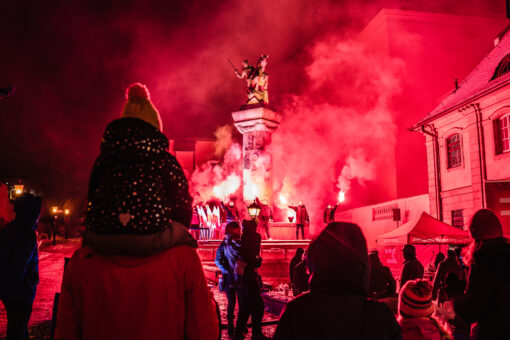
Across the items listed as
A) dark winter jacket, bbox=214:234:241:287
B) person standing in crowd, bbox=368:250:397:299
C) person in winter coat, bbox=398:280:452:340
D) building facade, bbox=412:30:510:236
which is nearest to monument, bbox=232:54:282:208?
building facade, bbox=412:30:510:236

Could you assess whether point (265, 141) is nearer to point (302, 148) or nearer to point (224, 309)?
point (302, 148)

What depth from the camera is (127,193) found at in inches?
81.6

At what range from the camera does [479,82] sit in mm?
20203

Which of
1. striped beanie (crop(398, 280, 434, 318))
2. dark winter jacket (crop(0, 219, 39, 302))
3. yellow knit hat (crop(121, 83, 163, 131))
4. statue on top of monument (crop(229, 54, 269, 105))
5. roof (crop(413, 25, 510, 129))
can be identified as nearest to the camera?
yellow knit hat (crop(121, 83, 163, 131))

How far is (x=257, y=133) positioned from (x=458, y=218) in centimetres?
1439

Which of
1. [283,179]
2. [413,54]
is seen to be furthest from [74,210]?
[413,54]

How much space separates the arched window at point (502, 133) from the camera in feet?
58.2

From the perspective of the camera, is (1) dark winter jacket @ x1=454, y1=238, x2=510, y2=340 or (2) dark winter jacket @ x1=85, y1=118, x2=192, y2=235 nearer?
(2) dark winter jacket @ x1=85, y1=118, x2=192, y2=235

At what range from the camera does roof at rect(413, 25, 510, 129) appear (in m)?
19.1

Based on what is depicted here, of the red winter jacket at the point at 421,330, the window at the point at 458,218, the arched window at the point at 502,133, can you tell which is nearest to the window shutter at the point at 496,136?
the arched window at the point at 502,133

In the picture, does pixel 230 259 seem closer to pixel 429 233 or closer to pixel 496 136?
pixel 429 233

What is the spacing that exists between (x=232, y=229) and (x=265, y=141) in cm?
2294

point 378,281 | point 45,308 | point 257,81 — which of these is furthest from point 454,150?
point 45,308

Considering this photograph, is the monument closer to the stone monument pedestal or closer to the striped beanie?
the stone monument pedestal
